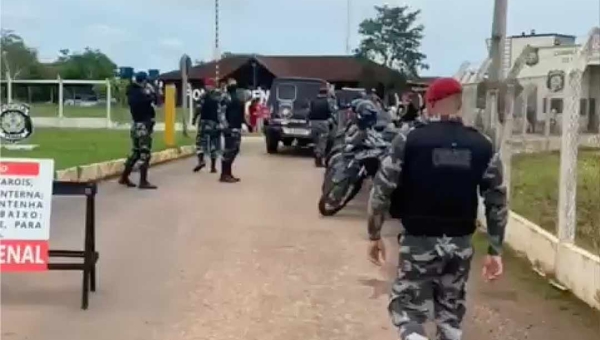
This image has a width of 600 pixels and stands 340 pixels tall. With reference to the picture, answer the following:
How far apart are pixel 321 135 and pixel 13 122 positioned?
6.61 meters

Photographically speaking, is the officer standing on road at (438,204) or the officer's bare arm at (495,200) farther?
the officer's bare arm at (495,200)

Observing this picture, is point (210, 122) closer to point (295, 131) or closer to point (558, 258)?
point (295, 131)

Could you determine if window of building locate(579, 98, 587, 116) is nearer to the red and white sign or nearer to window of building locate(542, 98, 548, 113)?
window of building locate(542, 98, 548, 113)

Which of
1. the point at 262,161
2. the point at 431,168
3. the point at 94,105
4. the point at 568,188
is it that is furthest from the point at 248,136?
the point at 431,168

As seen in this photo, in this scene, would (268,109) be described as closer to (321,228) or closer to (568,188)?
(321,228)

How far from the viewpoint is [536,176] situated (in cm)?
1178

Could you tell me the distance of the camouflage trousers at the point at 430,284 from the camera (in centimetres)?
547

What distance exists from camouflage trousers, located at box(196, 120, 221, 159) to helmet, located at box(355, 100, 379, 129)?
21.2ft

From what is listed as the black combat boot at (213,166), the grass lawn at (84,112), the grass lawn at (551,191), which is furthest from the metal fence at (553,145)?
the grass lawn at (84,112)

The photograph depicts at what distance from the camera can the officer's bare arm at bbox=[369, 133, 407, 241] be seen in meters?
5.43

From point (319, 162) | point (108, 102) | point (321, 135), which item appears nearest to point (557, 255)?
point (321, 135)

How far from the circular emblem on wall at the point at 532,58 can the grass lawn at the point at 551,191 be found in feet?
3.50

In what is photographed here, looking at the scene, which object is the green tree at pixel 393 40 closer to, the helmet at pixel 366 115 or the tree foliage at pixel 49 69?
the tree foliage at pixel 49 69

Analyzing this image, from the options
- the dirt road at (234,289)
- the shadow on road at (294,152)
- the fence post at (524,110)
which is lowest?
the dirt road at (234,289)
